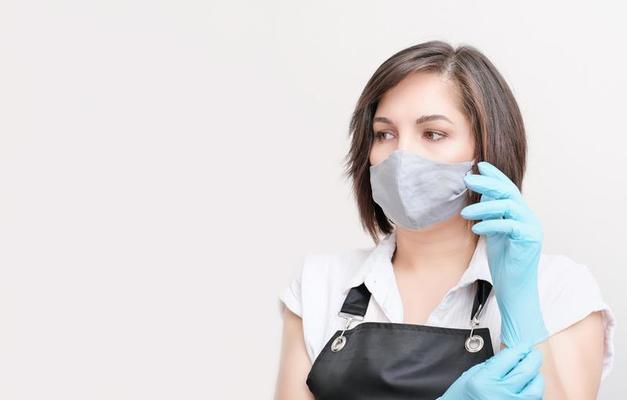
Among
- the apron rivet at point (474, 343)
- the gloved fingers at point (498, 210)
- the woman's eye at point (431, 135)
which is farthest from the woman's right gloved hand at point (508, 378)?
the woman's eye at point (431, 135)

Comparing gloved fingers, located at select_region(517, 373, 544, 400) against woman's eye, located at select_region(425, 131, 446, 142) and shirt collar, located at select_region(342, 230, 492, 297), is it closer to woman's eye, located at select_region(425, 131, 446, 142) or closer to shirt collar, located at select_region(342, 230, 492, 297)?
shirt collar, located at select_region(342, 230, 492, 297)

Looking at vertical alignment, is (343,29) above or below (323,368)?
above

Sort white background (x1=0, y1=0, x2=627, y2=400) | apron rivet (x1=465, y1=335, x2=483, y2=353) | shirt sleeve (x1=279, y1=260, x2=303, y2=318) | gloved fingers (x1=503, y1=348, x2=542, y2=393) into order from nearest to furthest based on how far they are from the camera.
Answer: gloved fingers (x1=503, y1=348, x2=542, y2=393) → apron rivet (x1=465, y1=335, x2=483, y2=353) → shirt sleeve (x1=279, y1=260, x2=303, y2=318) → white background (x1=0, y1=0, x2=627, y2=400)

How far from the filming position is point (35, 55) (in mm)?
3086

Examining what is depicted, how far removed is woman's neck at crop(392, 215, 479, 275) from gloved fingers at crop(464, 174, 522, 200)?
247 millimetres

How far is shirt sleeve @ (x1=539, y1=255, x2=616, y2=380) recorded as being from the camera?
1.88 metres

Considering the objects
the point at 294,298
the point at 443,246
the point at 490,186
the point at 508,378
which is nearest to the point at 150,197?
the point at 294,298

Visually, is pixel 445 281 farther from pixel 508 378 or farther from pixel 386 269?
pixel 508 378

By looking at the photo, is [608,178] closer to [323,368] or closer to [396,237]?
[396,237]

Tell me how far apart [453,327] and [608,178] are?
2.41 feet

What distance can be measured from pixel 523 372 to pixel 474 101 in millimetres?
591

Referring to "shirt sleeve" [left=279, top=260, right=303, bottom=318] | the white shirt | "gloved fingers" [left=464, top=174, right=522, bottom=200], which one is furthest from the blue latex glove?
"shirt sleeve" [left=279, top=260, right=303, bottom=318]

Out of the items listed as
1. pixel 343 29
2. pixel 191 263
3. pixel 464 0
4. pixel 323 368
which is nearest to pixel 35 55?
pixel 191 263

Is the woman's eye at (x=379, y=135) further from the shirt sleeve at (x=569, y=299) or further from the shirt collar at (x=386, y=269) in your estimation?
the shirt sleeve at (x=569, y=299)
